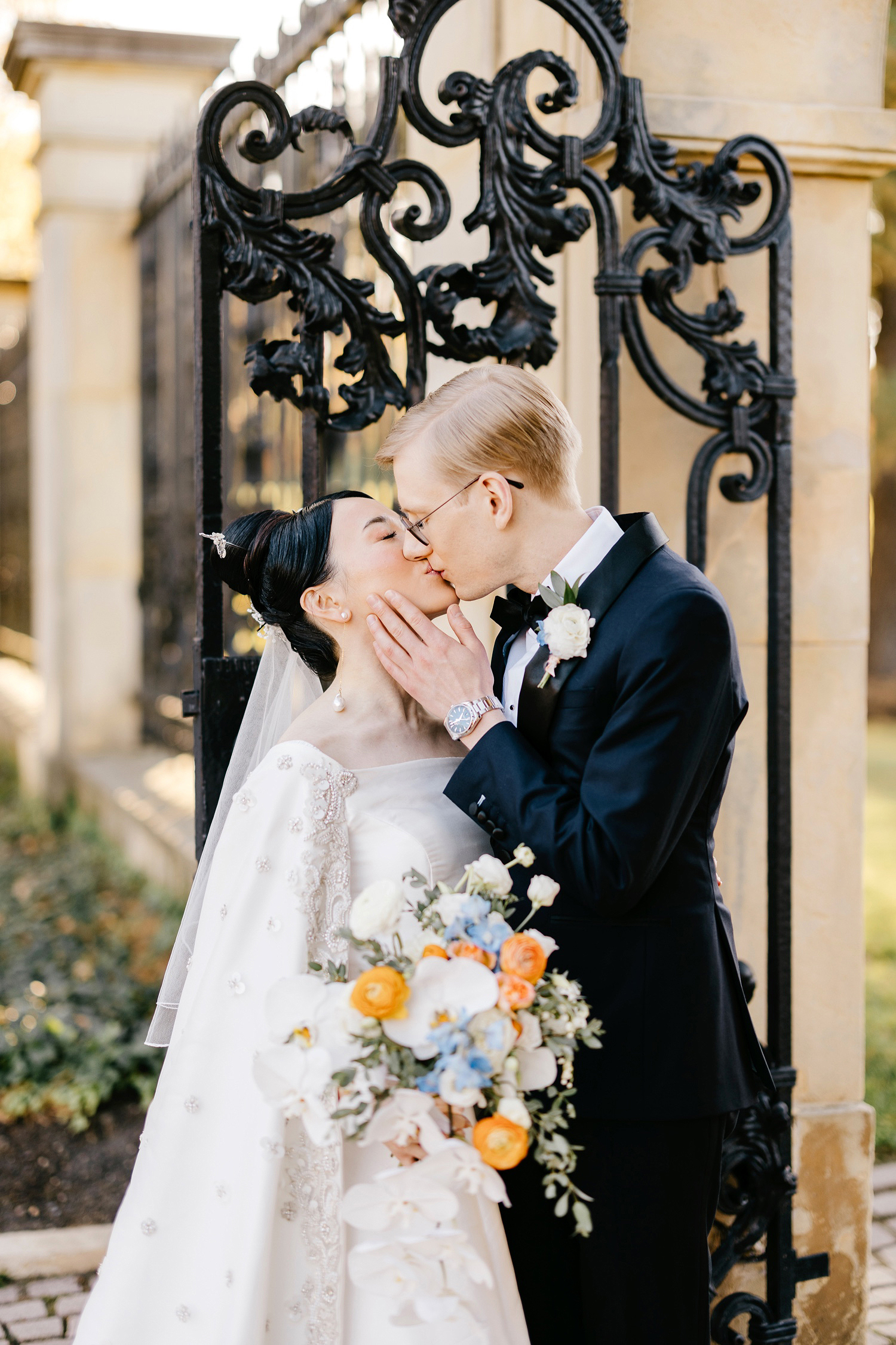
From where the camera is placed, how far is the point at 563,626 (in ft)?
6.84

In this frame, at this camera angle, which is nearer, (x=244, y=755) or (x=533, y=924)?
(x=533, y=924)

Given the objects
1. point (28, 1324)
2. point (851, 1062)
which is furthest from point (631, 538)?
point (28, 1324)

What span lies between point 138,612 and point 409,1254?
6613 millimetres

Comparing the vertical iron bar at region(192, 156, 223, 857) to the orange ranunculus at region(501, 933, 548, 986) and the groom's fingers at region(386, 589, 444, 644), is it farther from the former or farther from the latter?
the orange ranunculus at region(501, 933, 548, 986)

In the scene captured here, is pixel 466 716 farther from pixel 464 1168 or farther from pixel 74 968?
pixel 74 968

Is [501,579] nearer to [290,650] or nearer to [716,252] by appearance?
[290,650]

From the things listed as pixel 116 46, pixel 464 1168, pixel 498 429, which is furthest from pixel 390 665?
pixel 116 46

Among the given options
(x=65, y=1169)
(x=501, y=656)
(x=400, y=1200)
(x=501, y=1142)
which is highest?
(x=501, y=656)

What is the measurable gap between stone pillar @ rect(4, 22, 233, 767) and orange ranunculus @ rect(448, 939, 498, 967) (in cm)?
661

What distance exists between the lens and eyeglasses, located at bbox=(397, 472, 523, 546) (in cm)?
223

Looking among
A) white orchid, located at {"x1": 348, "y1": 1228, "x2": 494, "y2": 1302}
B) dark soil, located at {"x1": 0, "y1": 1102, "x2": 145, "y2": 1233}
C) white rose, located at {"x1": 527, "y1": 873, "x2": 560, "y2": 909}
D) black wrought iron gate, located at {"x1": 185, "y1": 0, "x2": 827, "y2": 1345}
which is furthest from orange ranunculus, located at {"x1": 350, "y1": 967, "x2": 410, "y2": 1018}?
dark soil, located at {"x1": 0, "y1": 1102, "x2": 145, "y2": 1233}

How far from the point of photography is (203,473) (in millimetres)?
2598

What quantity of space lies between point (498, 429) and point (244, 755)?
2.86ft

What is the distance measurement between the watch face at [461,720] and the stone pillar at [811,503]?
1.17m
